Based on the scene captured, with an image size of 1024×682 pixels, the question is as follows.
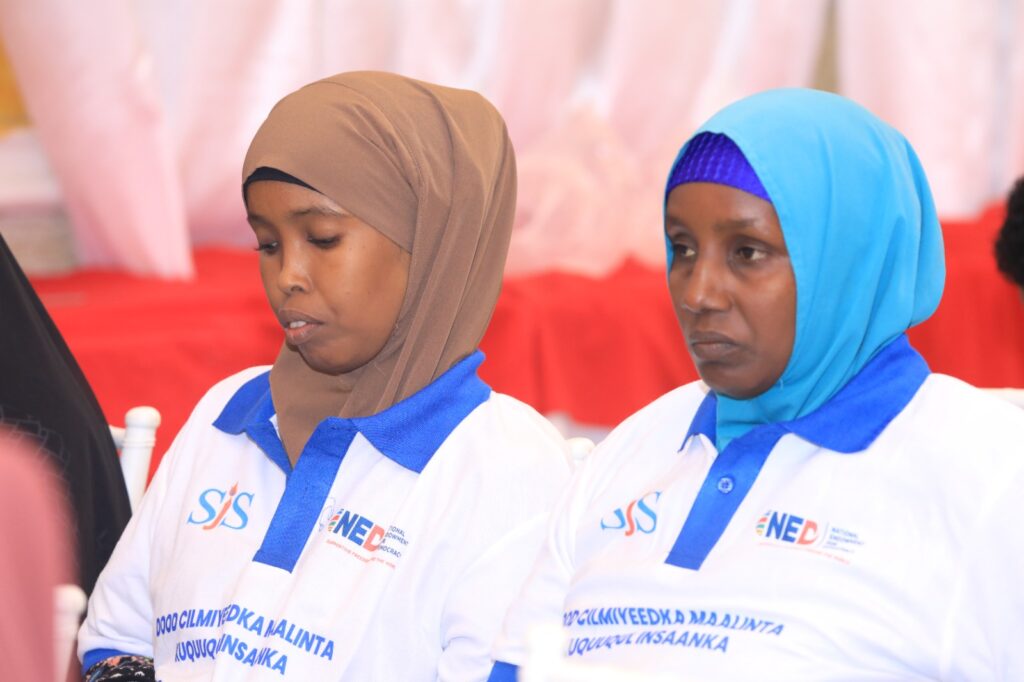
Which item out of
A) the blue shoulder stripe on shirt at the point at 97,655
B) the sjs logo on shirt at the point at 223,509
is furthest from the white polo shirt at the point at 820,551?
the blue shoulder stripe on shirt at the point at 97,655

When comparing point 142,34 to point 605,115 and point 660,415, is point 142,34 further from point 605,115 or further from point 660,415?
point 660,415

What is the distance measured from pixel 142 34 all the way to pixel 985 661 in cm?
218

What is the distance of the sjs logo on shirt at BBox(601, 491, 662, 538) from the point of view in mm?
1406

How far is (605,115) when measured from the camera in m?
3.39

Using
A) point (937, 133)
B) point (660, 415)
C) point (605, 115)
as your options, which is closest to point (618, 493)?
point (660, 415)

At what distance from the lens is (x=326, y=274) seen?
1470mm

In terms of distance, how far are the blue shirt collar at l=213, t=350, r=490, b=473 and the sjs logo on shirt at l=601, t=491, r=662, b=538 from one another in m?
0.21

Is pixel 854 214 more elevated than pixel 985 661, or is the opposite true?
pixel 854 214

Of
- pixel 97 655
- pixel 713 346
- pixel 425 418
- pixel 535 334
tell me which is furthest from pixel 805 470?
pixel 535 334

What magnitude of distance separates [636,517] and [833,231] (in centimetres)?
36

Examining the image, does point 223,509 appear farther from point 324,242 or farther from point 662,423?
point 662,423

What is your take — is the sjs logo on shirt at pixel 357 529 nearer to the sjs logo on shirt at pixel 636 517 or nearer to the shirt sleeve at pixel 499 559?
the shirt sleeve at pixel 499 559

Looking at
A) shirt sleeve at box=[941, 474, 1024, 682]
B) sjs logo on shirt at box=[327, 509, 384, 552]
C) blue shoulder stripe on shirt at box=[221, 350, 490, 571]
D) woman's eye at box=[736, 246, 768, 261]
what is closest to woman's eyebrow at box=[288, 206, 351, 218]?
blue shoulder stripe on shirt at box=[221, 350, 490, 571]

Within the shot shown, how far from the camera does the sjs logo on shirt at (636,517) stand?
4.61 feet
